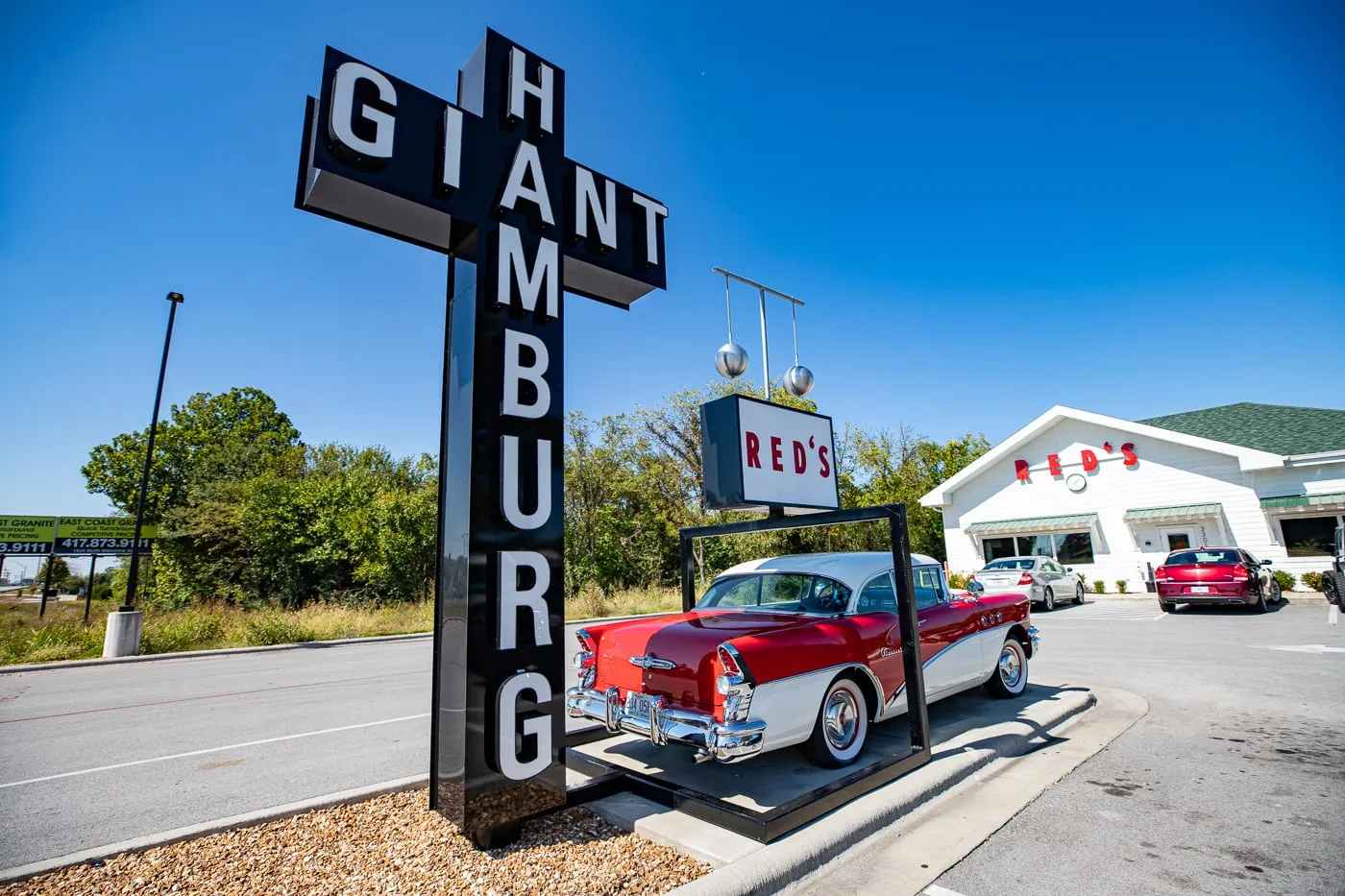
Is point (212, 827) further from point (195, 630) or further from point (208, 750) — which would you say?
point (195, 630)

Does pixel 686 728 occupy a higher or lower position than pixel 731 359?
lower

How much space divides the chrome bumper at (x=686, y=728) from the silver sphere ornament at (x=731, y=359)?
19.7ft

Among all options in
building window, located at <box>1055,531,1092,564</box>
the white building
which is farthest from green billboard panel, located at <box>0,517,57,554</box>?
building window, located at <box>1055,531,1092,564</box>

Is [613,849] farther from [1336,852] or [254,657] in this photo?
[254,657]

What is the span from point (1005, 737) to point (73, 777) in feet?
25.0

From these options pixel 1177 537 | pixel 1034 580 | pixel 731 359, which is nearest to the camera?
pixel 731 359

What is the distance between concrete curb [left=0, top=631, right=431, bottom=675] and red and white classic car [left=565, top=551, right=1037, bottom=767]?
12.2 metres

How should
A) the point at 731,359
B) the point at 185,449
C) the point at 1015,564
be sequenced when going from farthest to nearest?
1. the point at 185,449
2. the point at 1015,564
3. the point at 731,359

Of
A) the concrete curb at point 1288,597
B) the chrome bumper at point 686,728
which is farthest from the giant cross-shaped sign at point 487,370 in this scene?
the concrete curb at point 1288,597

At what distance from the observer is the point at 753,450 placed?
521cm

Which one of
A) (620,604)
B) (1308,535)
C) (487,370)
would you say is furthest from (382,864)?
(1308,535)

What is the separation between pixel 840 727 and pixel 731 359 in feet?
20.0

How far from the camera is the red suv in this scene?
1488 centimetres

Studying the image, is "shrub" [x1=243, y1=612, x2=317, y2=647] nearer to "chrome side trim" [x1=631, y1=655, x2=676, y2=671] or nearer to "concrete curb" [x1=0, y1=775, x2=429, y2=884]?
"concrete curb" [x1=0, y1=775, x2=429, y2=884]
